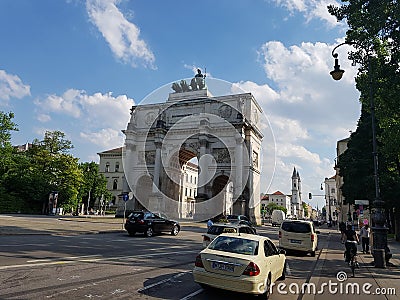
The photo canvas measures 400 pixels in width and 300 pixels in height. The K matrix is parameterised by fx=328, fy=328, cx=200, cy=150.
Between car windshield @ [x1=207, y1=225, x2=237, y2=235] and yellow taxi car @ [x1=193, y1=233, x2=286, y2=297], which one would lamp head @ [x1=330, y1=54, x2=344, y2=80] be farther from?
yellow taxi car @ [x1=193, y1=233, x2=286, y2=297]

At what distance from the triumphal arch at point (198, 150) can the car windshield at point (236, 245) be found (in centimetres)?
4020

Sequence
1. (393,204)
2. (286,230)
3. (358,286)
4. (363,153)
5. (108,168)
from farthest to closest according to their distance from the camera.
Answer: (108,168) < (363,153) < (393,204) < (286,230) < (358,286)

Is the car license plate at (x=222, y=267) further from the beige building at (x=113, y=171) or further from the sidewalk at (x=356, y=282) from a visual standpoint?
the beige building at (x=113, y=171)

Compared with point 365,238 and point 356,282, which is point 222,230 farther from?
point 365,238

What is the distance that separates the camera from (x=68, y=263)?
31.9ft

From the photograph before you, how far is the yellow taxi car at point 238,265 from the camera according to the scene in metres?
6.66

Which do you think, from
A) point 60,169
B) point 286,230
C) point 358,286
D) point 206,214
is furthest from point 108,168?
point 358,286

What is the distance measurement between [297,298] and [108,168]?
88.2 meters

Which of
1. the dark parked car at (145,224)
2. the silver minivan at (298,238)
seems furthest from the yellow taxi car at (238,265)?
the dark parked car at (145,224)

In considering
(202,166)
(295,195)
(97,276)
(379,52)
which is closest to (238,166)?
(202,166)

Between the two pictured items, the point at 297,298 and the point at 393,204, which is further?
the point at 393,204

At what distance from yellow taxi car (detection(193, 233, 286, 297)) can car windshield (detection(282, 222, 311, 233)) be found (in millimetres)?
8909

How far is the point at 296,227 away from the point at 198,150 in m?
36.7

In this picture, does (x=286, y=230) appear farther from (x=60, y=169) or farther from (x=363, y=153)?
(x=60, y=169)
